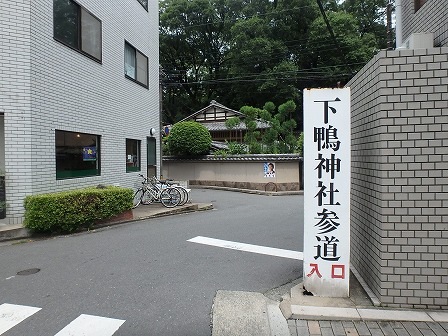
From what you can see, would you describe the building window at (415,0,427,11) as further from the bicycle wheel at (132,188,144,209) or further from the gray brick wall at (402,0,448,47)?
the bicycle wheel at (132,188,144,209)

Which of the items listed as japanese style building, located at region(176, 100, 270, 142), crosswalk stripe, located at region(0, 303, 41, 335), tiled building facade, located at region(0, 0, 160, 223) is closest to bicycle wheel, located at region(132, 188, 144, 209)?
tiled building facade, located at region(0, 0, 160, 223)

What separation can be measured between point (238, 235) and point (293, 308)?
4253mm

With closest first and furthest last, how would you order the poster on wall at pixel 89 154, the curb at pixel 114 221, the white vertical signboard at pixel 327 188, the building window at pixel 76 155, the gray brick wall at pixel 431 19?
the white vertical signboard at pixel 327 188 → the gray brick wall at pixel 431 19 → the curb at pixel 114 221 → the building window at pixel 76 155 → the poster on wall at pixel 89 154

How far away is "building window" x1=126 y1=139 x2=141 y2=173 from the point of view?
12.7m

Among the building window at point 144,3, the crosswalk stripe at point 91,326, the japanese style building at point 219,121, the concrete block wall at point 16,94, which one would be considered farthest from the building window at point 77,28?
the japanese style building at point 219,121

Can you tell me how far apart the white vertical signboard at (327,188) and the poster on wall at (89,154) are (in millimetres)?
7717

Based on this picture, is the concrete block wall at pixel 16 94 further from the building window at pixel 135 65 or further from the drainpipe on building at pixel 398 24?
the drainpipe on building at pixel 398 24

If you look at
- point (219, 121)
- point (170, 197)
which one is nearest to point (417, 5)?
point (170, 197)

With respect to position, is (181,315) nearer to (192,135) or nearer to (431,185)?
(431,185)

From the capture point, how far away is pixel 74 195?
8297mm

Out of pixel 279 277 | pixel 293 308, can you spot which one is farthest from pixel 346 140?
pixel 279 277

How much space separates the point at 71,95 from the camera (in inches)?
370

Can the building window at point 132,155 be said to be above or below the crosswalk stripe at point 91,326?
above

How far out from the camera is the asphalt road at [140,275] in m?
3.85
